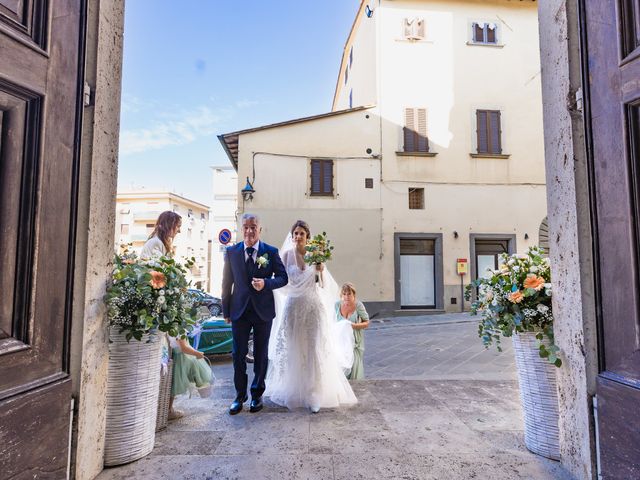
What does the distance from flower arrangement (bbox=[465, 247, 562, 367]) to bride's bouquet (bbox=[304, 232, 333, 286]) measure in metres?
1.32

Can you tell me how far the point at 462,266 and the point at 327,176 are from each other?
15.7 ft

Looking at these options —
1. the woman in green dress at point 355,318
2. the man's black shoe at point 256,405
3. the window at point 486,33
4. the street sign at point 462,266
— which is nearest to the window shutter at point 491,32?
the window at point 486,33

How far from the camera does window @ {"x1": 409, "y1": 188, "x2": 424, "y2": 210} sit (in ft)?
37.5

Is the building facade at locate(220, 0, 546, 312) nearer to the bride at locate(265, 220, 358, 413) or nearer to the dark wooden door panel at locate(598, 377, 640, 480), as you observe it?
the bride at locate(265, 220, 358, 413)

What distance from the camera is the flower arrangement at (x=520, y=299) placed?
2.21 meters

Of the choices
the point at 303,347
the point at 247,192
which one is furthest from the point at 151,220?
the point at 303,347

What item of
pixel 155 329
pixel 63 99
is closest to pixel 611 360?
pixel 155 329

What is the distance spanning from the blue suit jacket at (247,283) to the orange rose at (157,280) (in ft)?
3.05

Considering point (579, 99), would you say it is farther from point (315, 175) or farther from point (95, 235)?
point (315, 175)

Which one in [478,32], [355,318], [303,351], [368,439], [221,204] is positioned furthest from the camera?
[221,204]

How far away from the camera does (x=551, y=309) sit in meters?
2.21

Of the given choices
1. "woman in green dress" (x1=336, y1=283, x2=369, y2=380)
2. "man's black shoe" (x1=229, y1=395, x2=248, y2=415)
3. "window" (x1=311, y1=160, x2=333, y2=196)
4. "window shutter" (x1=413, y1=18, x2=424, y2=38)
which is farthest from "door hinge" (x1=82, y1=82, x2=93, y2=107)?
"window shutter" (x1=413, y1=18, x2=424, y2=38)

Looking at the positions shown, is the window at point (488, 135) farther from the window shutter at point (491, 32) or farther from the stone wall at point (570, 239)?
the stone wall at point (570, 239)

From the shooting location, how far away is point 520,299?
221cm
